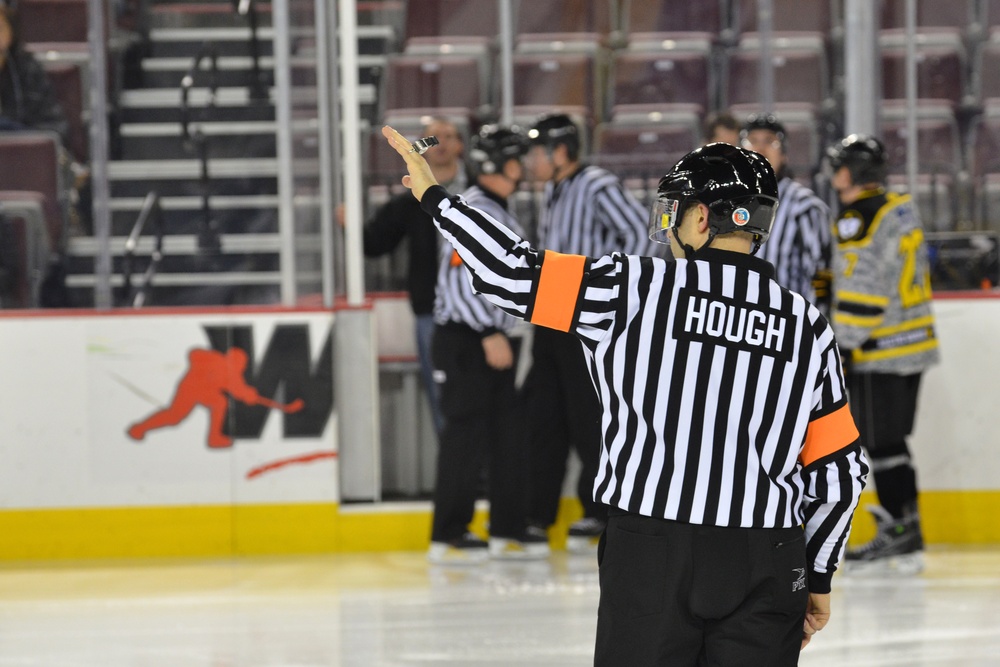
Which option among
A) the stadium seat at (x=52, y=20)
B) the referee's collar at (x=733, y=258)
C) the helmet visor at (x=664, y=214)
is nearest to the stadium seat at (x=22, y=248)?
the stadium seat at (x=52, y=20)

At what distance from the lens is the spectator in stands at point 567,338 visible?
4.92m

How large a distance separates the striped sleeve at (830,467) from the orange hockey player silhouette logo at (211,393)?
3530 mm

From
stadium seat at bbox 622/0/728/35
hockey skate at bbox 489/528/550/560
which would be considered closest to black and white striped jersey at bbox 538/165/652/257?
hockey skate at bbox 489/528/550/560

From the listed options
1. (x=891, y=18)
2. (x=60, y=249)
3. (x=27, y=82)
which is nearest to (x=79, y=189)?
(x=60, y=249)

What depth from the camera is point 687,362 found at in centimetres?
178

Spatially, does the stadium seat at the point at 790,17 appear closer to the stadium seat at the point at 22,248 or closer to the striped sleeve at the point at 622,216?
the striped sleeve at the point at 622,216

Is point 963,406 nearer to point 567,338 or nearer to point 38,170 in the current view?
point 567,338

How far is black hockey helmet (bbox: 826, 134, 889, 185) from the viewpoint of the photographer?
457cm

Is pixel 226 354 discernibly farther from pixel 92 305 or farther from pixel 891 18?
pixel 891 18

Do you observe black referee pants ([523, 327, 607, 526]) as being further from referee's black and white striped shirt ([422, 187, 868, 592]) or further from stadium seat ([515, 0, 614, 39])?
referee's black and white striped shirt ([422, 187, 868, 592])

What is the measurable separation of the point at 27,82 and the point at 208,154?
915mm

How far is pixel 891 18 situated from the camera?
5.44m

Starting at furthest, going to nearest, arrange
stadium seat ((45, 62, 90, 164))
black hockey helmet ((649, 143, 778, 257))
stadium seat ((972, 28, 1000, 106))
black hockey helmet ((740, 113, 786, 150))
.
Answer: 1. stadium seat ((972, 28, 1000, 106))
2. stadium seat ((45, 62, 90, 164))
3. black hockey helmet ((740, 113, 786, 150))
4. black hockey helmet ((649, 143, 778, 257))

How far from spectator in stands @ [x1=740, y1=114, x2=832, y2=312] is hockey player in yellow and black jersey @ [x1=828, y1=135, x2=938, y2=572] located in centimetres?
9
